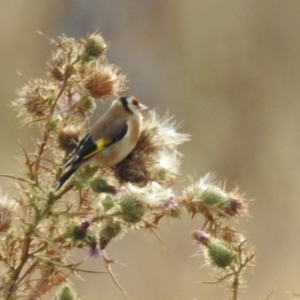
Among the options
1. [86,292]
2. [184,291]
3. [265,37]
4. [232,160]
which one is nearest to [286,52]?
[265,37]

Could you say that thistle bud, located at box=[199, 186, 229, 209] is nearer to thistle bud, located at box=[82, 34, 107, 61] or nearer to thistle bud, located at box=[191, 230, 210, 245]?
thistle bud, located at box=[191, 230, 210, 245]

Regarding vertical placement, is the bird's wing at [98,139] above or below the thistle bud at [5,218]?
above

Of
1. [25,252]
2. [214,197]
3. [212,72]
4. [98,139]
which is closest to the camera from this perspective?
[25,252]

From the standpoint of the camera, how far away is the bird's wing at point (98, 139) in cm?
78

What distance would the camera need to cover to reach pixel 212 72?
2303 mm

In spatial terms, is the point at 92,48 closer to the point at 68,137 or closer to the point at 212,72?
the point at 68,137

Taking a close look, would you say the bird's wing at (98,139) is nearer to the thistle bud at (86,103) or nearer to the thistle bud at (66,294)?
the thistle bud at (86,103)

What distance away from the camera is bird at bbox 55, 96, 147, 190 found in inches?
30.5

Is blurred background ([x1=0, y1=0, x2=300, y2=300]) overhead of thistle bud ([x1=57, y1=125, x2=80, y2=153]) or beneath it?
overhead

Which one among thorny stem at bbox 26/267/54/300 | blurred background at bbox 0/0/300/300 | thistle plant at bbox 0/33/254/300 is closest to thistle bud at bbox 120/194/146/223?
thistle plant at bbox 0/33/254/300

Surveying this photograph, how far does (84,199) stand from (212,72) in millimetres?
1623

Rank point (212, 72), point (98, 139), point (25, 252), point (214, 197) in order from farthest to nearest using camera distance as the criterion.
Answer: point (212, 72), point (98, 139), point (214, 197), point (25, 252)

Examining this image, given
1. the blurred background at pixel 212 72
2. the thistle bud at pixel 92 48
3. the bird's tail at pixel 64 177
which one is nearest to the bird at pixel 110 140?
the bird's tail at pixel 64 177

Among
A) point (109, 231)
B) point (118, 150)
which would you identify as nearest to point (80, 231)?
point (109, 231)
